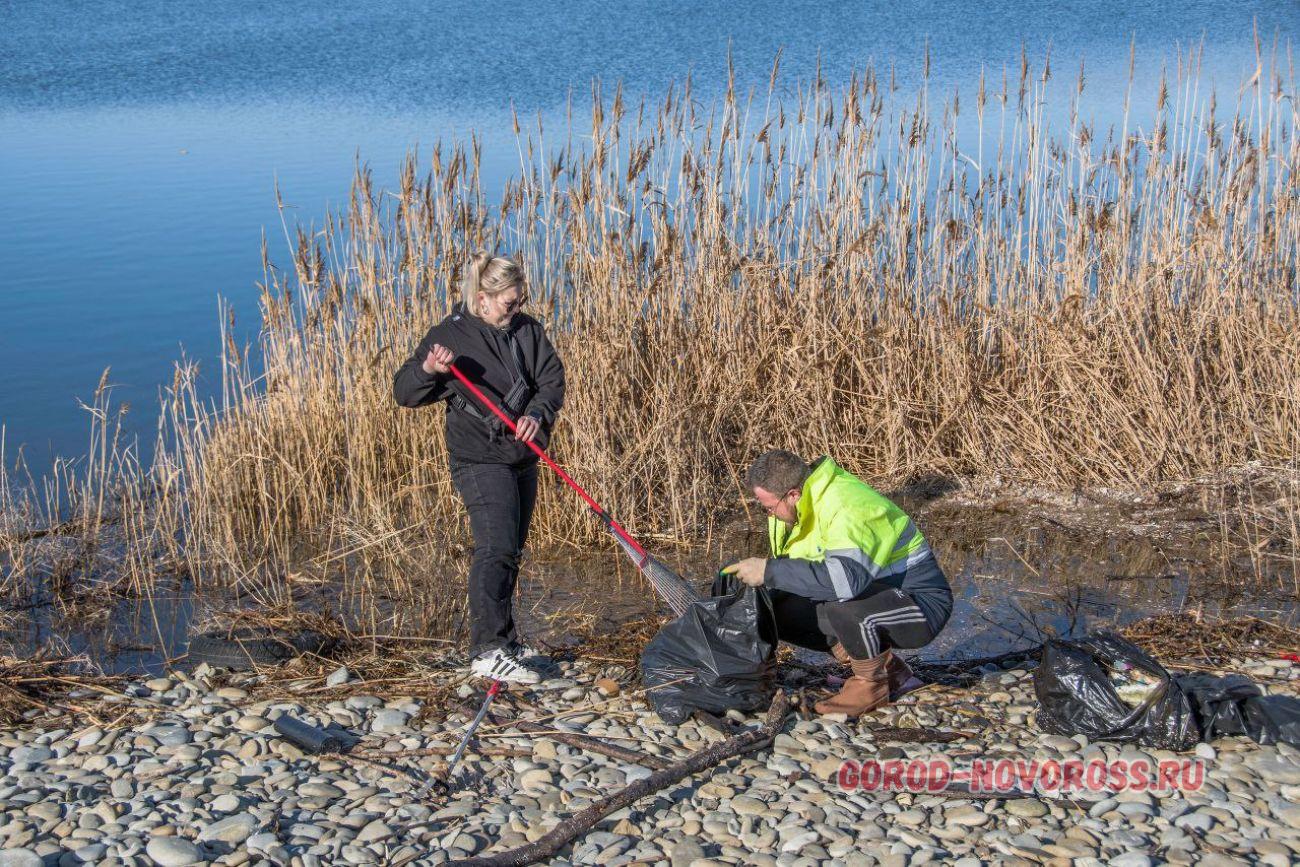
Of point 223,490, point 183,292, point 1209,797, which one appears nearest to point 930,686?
point 1209,797

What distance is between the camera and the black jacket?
4.61 m

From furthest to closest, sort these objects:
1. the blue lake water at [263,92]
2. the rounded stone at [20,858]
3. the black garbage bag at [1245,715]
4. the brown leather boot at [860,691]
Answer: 1. the blue lake water at [263,92]
2. the brown leather boot at [860,691]
3. the black garbage bag at [1245,715]
4. the rounded stone at [20,858]

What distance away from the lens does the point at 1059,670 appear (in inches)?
162

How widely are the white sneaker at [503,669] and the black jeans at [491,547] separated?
0.18 feet

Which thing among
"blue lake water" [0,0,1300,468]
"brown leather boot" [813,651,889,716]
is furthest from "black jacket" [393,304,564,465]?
"blue lake water" [0,0,1300,468]

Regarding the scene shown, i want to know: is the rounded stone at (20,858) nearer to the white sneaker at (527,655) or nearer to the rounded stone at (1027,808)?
the white sneaker at (527,655)

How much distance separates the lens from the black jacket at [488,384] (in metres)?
4.61

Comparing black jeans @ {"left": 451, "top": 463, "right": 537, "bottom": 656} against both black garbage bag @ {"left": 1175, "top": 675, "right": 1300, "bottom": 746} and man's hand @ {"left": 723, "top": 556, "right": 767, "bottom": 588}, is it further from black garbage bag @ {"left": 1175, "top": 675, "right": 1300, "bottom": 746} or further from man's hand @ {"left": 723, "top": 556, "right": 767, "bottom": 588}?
black garbage bag @ {"left": 1175, "top": 675, "right": 1300, "bottom": 746}

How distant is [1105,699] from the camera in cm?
402

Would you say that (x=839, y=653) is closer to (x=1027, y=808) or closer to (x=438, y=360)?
(x=1027, y=808)

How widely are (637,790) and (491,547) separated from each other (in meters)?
1.24

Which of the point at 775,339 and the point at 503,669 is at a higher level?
the point at 775,339

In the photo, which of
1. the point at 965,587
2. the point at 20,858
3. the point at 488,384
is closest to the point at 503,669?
the point at 488,384

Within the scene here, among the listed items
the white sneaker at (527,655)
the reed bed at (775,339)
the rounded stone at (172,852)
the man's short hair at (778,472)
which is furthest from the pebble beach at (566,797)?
the reed bed at (775,339)
